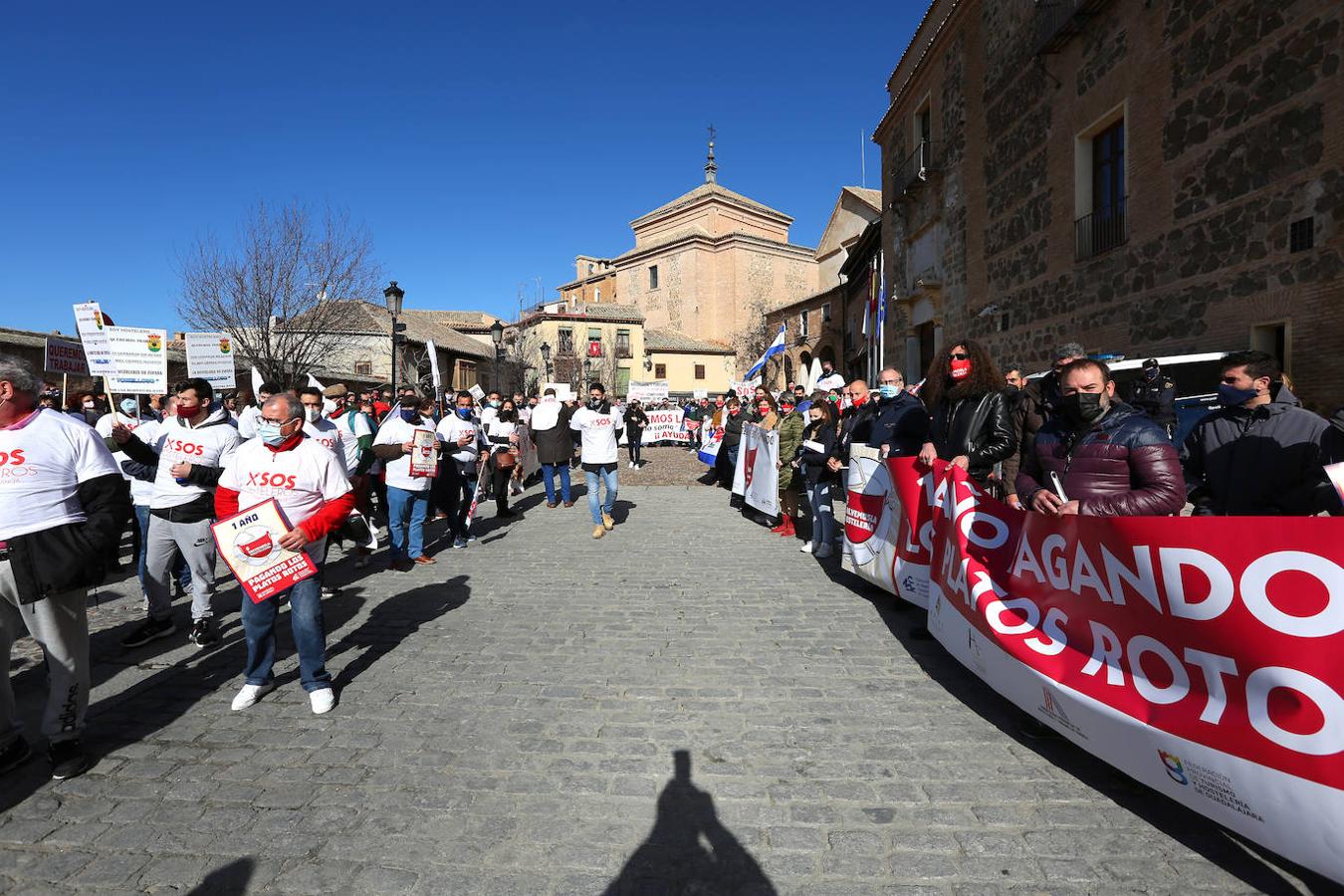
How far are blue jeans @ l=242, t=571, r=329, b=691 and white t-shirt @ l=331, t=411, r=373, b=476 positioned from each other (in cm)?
372

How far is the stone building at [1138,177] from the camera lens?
8172 millimetres

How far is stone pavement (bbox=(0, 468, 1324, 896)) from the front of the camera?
247cm

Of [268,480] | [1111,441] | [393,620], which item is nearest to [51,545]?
[268,480]

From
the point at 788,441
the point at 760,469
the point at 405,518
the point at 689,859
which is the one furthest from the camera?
the point at 760,469

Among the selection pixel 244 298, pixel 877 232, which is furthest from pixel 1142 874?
pixel 877 232

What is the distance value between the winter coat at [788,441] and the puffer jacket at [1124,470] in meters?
5.00

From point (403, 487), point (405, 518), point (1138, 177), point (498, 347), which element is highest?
point (498, 347)

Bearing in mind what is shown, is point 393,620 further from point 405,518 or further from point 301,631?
point 405,518

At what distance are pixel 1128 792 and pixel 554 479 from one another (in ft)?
33.0

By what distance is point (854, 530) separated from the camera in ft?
19.7

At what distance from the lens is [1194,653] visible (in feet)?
8.24

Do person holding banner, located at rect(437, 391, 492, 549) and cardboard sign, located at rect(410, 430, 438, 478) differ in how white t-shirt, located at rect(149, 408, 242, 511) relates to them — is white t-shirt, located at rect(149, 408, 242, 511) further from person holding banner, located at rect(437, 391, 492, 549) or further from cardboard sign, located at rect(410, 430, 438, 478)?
person holding banner, located at rect(437, 391, 492, 549)

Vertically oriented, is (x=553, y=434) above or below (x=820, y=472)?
above

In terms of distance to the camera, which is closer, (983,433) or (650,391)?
(983,433)
